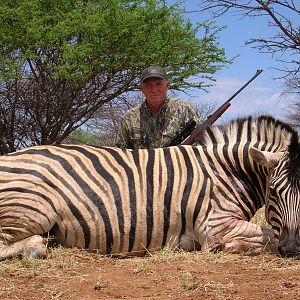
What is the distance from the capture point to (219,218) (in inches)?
152

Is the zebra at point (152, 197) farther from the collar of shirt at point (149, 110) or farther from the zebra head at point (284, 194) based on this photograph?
the collar of shirt at point (149, 110)

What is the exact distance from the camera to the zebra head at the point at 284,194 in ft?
11.6

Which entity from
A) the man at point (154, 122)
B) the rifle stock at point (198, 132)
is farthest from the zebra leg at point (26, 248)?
the man at point (154, 122)

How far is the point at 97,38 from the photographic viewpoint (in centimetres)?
1030

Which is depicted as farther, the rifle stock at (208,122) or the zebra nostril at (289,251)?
the rifle stock at (208,122)

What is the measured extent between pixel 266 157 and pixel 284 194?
29 cm

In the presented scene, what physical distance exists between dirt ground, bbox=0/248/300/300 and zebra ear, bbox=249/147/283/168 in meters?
0.61

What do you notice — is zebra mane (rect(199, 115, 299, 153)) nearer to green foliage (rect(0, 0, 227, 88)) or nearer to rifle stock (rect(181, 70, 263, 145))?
rifle stock (rect(181, 70, 263, 145))

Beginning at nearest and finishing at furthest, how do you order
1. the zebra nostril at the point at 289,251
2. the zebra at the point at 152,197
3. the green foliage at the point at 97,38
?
the zebra nostril at the point at 289,251, the zebra at the point at 152,197, the green foliage at the point at 97,38

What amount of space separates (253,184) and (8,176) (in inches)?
68.7

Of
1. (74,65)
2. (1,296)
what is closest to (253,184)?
(1,296)

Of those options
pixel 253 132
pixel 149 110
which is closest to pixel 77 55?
pixel 149 110

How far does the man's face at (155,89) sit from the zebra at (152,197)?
4.54 ft

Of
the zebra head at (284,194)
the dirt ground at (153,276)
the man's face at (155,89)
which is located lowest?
the dirt ground at (153,276)
